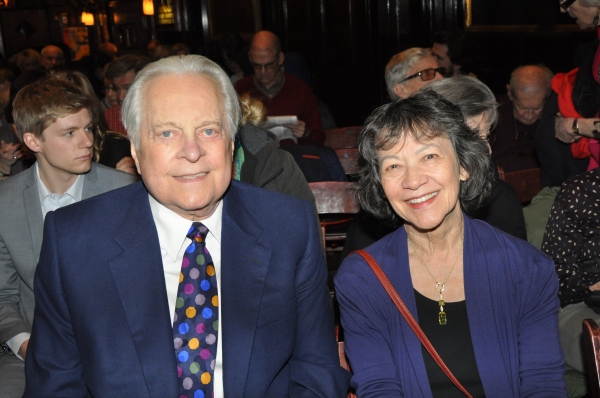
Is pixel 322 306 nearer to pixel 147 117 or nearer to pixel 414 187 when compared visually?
pixel 414 187

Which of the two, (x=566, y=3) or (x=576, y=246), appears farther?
(x=566, y=3)

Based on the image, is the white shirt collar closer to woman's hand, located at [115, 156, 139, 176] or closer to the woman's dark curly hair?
woman's hand, located at [115, 156, 139, 176]

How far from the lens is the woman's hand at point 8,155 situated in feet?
14.7

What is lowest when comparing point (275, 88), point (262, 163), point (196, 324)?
point (196, 324)

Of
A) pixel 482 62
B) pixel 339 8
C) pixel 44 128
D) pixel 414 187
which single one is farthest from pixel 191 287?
pixel 339 8

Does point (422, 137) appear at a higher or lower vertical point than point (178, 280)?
higher

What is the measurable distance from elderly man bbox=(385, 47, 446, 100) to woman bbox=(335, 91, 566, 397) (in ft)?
6.21

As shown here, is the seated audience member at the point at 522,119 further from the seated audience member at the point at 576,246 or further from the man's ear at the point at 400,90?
the seated audience member at the point at 576,246

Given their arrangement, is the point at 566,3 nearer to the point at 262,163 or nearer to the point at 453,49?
the point at 262,163

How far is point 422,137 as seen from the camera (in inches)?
78.7

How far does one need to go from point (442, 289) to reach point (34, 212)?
171cm

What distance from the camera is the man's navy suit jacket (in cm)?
178

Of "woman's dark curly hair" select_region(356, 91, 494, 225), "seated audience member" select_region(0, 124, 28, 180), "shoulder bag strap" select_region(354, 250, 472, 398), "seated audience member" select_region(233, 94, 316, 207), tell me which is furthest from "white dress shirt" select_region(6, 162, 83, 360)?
"seated audience member" select_region(0, 124, 28, 180)

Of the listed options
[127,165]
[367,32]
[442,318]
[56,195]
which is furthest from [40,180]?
[367,32]
